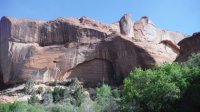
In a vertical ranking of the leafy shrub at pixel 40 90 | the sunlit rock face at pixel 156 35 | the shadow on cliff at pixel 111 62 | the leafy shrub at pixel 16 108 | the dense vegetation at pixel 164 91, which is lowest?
the leafy shrub at pixel 16 108

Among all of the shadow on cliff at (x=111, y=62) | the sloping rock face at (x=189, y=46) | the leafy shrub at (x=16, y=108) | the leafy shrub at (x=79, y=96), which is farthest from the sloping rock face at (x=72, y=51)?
the leafy shrub at (x=16, y=108)

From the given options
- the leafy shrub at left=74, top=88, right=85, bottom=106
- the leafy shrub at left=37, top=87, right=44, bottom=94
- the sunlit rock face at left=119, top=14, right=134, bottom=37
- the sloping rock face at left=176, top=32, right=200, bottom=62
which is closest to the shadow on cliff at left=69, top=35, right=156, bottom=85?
the sunlit rock face at left=119, top=14, right=134, bottom=37

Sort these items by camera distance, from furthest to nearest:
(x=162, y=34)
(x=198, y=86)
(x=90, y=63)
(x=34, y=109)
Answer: (x=162, y=34), (x=90, y=63), (x=34, y=109), (x=198, y=86)

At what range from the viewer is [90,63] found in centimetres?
7881

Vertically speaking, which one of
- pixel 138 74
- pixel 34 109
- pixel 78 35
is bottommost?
pixel 34 109

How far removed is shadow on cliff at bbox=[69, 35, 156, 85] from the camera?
73750 mm

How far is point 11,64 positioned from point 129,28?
21011 mm

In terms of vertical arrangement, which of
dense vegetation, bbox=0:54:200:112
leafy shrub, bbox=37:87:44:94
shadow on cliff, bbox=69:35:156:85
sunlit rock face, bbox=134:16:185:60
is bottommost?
leafy shrub, bbox=37:87:44:94

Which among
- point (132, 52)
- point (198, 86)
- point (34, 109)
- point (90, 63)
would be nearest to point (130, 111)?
point (198, 86)

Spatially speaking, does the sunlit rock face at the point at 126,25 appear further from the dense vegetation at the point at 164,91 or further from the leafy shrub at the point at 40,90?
the dense vegetation at the point at 164,91

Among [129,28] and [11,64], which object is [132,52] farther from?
[11,64]

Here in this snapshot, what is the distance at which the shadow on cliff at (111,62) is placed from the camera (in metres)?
73.8

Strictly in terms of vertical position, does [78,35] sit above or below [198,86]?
above

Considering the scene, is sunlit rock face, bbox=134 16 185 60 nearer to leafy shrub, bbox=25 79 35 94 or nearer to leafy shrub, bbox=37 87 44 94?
leafy shrub, bbox=25 79 35 94
